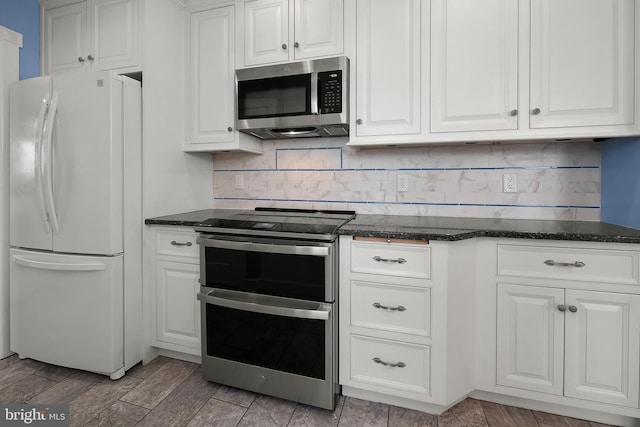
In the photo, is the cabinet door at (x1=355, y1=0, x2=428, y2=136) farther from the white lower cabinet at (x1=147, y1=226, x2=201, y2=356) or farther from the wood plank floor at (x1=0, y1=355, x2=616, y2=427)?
the wood plank floor at (x1=0, y1=355, x2=616, y2=427)

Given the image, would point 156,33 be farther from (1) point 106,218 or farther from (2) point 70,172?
(1) point 106,218

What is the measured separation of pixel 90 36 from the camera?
2.22m

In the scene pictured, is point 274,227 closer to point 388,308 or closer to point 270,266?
point 270,266

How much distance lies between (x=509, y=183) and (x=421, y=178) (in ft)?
→ 1.66

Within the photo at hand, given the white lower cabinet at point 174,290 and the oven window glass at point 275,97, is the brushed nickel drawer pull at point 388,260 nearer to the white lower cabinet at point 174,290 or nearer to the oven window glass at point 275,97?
the oven window glass at point 275,97

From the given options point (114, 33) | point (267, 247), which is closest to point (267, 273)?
point (267, 247)

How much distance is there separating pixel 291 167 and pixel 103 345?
5.19 ft

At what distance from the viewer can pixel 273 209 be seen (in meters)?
2.50

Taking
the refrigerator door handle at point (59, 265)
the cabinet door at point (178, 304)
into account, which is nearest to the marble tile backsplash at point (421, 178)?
the cabinet door at point (178, 304)

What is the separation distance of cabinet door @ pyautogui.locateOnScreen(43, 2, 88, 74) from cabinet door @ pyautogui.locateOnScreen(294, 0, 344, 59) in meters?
1.44

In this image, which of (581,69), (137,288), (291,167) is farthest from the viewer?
(291,167)

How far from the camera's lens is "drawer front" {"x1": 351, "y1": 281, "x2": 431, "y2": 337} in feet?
5.11

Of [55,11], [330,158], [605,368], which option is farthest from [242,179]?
[605,368]

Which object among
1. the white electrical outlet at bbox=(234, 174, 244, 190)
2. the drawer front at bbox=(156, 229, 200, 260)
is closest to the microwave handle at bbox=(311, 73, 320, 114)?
the white electrical outlet at bbox=(234, 174, 244, 190)
